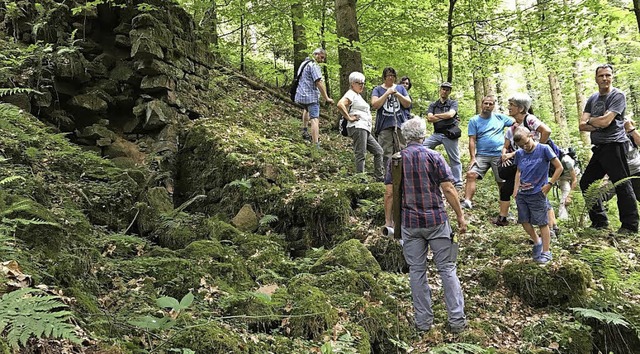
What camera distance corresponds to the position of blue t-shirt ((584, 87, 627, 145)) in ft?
20.6

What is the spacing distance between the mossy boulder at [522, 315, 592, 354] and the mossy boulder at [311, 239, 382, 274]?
1.89m

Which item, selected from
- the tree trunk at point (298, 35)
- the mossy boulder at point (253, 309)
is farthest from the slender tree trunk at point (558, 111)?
the mossy boulder at point (253, 309)

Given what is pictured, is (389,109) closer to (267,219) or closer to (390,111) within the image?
(390,111)

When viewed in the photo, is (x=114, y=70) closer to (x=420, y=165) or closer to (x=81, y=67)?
(x=81, y=67)

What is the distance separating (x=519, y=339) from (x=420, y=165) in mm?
2156

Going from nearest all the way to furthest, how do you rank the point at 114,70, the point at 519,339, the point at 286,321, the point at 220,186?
the point at 286,321, the point at 519,339, the point at 220,186, the point at 114,70

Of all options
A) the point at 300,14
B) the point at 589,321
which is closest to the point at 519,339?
the point at 589,321

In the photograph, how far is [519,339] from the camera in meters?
4.62

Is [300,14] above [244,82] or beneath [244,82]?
above

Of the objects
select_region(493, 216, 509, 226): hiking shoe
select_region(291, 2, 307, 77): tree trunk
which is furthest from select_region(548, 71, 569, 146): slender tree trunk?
select_region(493, 216, 509, 226): hiking shoe

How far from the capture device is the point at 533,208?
5570mm

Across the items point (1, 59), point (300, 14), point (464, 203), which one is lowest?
point (464, 203)

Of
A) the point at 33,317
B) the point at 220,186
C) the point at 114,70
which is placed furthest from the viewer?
the point at 114,70

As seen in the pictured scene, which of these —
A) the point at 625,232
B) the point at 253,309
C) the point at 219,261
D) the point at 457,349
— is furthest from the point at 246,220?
the point at 625,232
